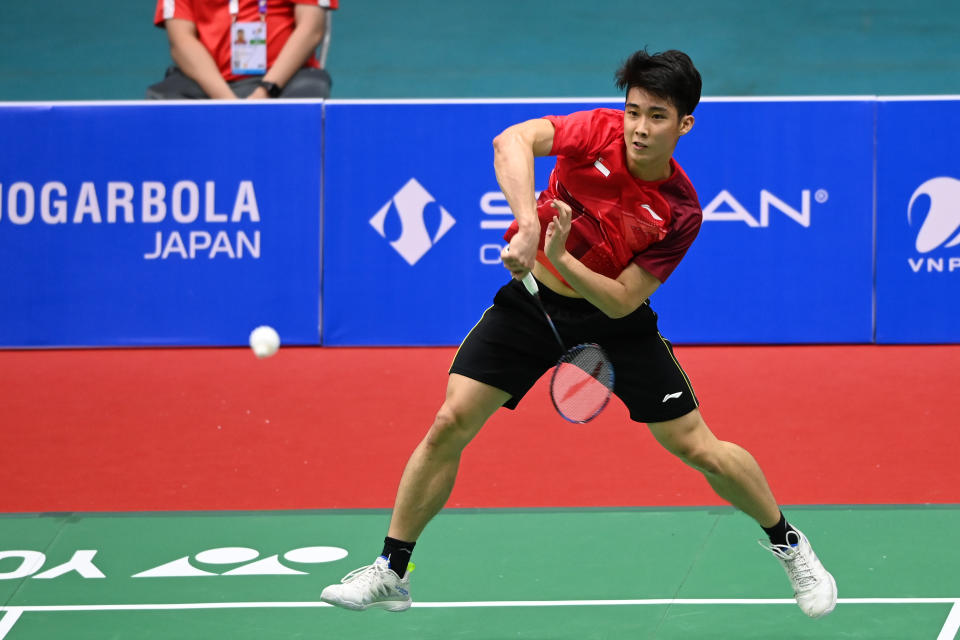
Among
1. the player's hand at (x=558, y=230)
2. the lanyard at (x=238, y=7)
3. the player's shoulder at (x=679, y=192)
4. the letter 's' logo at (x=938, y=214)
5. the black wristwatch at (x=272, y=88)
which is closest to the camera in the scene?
the player's hand at (x=558, y=230)

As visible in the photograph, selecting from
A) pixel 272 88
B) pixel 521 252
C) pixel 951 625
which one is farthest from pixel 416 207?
pixel 951 625

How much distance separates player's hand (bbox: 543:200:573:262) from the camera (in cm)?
305

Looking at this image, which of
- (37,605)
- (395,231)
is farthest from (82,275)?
(37,605)

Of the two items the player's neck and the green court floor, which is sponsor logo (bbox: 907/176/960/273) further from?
the player's neck

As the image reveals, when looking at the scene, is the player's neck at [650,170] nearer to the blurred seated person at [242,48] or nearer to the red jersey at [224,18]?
the blurred seated person at [242,48]

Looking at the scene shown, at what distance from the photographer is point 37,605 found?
362 centimetres

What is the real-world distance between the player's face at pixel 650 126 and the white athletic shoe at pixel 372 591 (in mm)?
1305

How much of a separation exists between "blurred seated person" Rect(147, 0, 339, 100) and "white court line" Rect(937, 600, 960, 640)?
431 centimetres

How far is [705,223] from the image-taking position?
6371 mm

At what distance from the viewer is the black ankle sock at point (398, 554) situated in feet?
11.2

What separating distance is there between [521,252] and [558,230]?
0.52ft

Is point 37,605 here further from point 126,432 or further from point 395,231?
point 395,231

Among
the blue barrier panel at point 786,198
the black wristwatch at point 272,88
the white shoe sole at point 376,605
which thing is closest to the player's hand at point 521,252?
the white shoe sole at point 376,605

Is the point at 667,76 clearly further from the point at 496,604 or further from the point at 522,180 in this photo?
the point at 496,604
